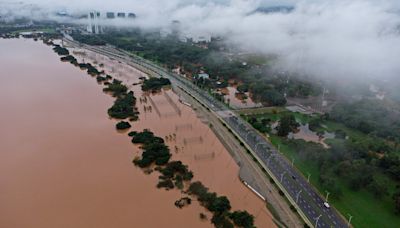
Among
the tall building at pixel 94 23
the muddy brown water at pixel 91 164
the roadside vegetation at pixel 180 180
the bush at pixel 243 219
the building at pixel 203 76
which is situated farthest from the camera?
the tall building at pixel 94 23

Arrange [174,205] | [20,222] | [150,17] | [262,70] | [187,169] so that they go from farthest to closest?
[150,17] < [262,70] < [187,169] < [174,205] < [20,222]

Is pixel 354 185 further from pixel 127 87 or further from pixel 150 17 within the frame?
pixel 150 17

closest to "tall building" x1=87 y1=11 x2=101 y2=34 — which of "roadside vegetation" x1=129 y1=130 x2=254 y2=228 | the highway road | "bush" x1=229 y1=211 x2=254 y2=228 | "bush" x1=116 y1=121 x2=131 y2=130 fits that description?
the highway road

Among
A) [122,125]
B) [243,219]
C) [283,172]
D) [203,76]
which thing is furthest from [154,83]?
[243,219]

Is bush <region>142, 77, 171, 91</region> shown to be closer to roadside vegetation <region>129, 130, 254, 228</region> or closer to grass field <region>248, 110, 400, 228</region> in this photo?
roadside vegetation <region>129, 130, 254, 228</region>

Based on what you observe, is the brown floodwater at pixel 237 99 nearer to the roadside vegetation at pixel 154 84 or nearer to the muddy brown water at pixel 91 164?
the muddy brown water at pixel 91 164

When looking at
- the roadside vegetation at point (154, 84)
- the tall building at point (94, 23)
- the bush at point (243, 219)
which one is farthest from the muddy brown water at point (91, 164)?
the tall building at point (94, 23)

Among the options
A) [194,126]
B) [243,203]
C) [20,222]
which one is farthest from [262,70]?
[20,222]
